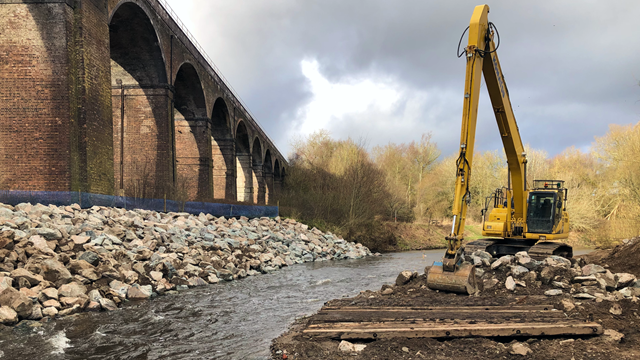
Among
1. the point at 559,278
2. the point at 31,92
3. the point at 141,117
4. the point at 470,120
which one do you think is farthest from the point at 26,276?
the point at 141,117

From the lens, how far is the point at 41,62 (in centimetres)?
1146

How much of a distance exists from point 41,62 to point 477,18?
1040 cm

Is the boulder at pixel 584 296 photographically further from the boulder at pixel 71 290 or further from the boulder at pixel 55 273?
the boulder at pixel 55 273

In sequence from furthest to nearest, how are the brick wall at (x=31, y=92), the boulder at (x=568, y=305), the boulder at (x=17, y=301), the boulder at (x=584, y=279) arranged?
1. the brick wall at (x=31, y=92)
2. the boulder at (x=584, y=279)
3. the boulder at (x=17, y=301)
4. the boulder at (x=568, y=305)

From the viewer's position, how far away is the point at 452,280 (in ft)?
20.7

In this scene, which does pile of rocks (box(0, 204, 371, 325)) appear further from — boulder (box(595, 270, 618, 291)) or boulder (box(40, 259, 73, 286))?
boulder (box(595, 270, 618, 291))

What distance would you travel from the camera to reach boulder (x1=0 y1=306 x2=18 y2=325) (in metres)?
5.61

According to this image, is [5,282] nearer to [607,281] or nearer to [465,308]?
[465,308]

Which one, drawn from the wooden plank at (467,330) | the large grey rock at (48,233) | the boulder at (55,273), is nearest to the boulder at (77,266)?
the boulder at (55,273)

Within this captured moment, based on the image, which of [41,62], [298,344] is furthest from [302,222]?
[298,344]

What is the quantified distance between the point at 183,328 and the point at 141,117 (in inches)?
503

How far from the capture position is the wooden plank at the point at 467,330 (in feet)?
15.2

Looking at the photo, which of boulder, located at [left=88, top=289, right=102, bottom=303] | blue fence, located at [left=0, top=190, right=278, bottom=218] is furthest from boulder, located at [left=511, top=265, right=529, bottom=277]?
blue fence, located at [left=0, top=190, right=278, bottom=218]

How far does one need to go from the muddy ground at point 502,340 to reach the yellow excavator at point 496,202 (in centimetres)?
51
